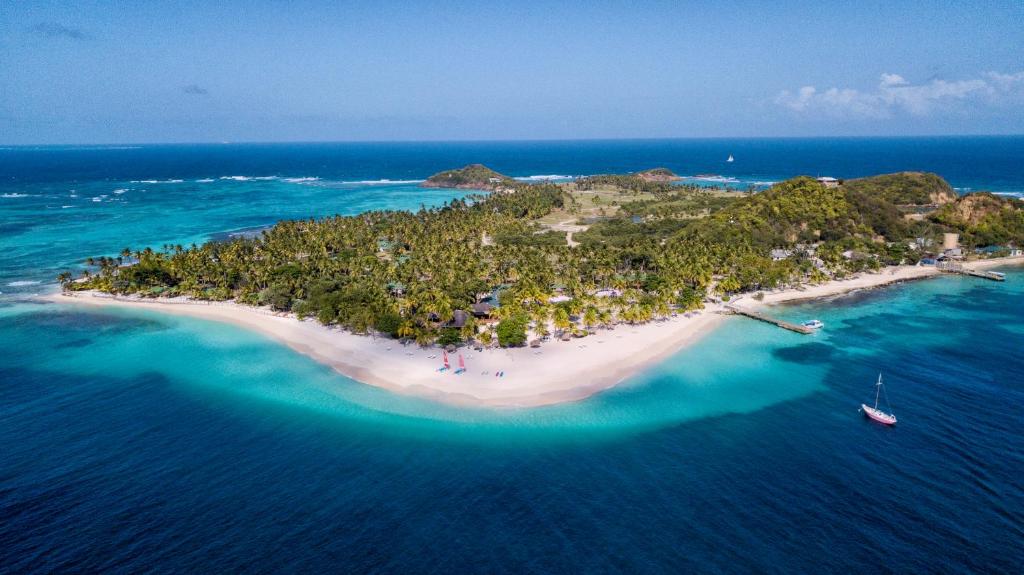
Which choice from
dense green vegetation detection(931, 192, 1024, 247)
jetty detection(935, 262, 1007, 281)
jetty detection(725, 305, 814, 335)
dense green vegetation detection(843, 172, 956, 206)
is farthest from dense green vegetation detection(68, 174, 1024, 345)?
dense green vegetation detection(843, 172, 956, 206)

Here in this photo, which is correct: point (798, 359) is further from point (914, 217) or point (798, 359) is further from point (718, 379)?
point (914, 217)

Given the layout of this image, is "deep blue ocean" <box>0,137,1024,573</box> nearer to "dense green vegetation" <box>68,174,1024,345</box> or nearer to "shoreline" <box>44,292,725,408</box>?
"shoreline" <box>44,292,725,408</box>

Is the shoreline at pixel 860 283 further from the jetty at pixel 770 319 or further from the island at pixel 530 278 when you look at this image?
the jetty at pixel 770 319

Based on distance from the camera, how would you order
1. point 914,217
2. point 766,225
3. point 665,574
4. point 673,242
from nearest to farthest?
point 665,574, point 673,242, point 766,225, point 914,217

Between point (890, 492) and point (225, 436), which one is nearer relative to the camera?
point (890, 492)

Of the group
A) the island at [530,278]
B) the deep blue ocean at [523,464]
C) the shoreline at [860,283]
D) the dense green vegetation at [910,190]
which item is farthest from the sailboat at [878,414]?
the dense green vegetation at [910,190]

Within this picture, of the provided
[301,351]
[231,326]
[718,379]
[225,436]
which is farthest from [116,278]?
[718,379]
